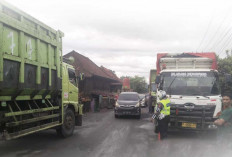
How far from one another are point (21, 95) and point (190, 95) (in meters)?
5.60

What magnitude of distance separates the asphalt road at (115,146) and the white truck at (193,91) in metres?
0.68

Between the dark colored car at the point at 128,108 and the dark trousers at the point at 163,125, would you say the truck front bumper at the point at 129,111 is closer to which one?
the dark colored car at the point at 128,108

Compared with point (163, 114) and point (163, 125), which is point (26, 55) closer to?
point (163, 114)

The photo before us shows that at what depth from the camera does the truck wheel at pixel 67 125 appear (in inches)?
316

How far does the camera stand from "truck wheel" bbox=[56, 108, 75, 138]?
26.4 ft

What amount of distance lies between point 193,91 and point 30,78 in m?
5.54

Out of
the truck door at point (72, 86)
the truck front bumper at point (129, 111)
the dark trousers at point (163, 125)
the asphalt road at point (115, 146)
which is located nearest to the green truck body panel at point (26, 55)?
the truck door at point (72, 86)

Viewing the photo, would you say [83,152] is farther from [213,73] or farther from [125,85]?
[125,85]

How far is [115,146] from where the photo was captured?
7.08 meters

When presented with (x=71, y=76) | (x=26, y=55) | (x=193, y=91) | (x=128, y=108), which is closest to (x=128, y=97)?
(x=128, y=108)

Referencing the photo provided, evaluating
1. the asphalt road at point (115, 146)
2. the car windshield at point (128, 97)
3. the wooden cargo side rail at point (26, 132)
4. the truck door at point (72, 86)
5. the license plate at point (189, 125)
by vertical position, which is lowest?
the asphalt road at point (115, 146)

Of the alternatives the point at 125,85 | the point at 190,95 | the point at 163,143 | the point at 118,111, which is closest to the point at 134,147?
the point at 163,143

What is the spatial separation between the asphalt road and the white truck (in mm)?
676

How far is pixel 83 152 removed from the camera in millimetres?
6316
